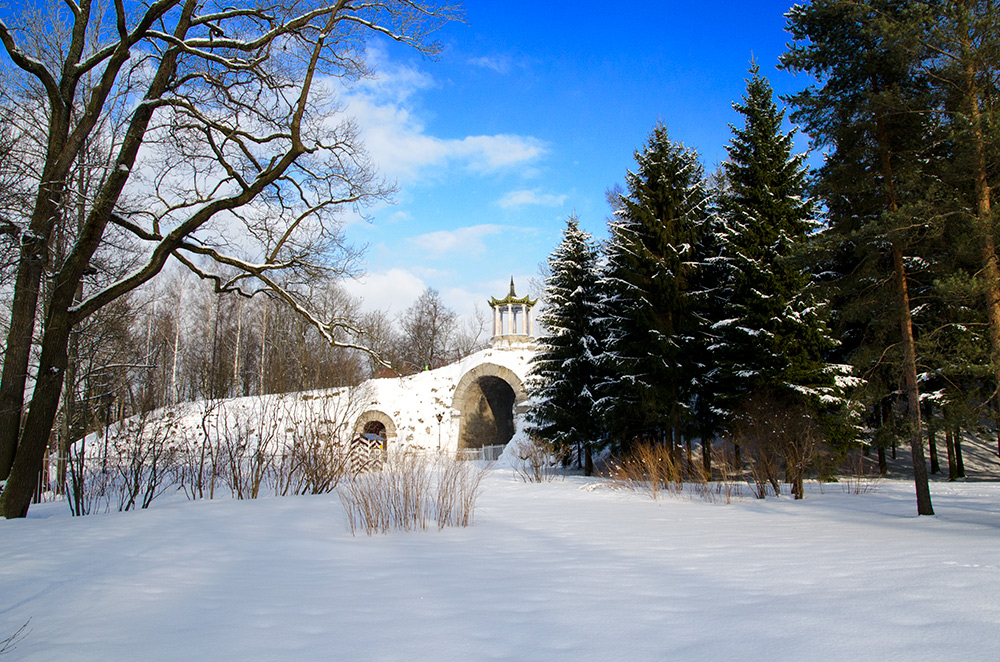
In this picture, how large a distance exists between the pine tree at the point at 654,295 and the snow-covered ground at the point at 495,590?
8394 mm

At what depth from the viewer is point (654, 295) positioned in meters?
15.2

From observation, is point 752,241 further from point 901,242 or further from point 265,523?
point 265,523

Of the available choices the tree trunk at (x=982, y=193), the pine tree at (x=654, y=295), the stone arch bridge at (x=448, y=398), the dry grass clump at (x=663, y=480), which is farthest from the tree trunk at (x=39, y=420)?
the stone arch bridge at (x=448, y=398)

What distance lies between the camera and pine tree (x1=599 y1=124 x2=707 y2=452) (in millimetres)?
14812

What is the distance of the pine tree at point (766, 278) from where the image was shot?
13961 millimetres

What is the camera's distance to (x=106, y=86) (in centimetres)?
765

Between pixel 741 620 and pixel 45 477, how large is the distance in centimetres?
1336

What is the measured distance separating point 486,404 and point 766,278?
52.1ft

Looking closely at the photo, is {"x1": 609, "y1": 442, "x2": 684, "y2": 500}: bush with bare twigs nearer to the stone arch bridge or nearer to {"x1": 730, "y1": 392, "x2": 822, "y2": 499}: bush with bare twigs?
{"x1": 730, "y1": 392, "x2": 822, "y2": 499}: bush with bare twigs

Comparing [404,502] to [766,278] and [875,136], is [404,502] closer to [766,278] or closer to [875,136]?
[875,136]

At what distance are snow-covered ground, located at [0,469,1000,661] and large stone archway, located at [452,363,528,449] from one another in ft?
60.4

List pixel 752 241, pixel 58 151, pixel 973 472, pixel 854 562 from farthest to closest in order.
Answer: pixel 973 472
pixel 752 241
pixel 58 151
pixel 854 562

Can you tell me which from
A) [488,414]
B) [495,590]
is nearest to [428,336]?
[488,414]

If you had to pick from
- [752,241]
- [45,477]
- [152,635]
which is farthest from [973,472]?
[45,477]
